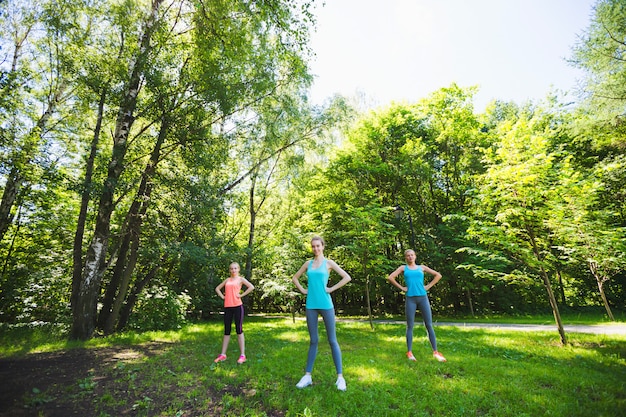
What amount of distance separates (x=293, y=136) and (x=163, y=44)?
914cm

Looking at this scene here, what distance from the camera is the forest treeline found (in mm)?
8477

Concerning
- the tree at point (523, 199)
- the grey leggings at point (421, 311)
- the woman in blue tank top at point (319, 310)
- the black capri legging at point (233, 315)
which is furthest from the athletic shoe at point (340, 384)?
the tree at point (523, 199)

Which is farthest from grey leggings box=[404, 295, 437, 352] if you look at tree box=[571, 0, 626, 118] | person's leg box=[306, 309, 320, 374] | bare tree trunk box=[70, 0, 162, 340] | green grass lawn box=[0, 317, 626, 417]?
tree box=[571, 0, 626, 118]

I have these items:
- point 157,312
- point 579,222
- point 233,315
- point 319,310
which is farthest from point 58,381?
point 579,222

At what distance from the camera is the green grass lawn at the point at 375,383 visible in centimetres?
370

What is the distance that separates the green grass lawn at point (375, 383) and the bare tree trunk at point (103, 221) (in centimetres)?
118

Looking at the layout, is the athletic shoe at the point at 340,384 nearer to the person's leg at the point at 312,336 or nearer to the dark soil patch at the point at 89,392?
the person's leg at the point at 312,336

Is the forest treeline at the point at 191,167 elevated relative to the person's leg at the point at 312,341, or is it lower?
elevated


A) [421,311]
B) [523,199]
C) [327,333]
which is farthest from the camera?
[523,199]

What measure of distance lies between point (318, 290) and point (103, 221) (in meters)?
7.99

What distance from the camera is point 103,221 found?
8.83m

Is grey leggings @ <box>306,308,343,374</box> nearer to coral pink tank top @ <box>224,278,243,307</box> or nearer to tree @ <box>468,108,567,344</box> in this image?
coral pink tank top @ <box>224,278,243,307</box>

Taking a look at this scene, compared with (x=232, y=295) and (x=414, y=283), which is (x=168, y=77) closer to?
(x=232, y=295)

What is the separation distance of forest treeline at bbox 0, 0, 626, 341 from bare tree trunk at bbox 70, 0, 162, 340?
45 mm
